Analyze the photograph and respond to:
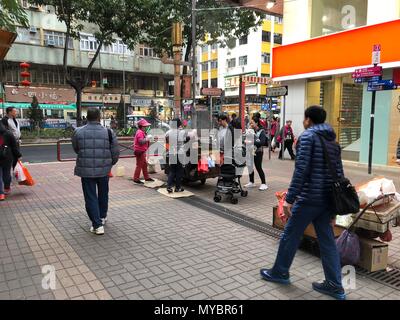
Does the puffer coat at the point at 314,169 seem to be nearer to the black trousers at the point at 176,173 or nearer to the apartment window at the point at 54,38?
the black trousers at the point at 176,173

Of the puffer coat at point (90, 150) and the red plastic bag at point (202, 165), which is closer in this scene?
the puffer coat at point (90, 150)

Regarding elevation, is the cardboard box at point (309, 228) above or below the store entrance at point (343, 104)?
below

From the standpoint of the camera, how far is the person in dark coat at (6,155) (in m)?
6.74

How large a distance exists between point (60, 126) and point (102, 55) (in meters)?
11.7

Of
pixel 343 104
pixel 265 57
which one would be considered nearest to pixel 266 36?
pixel 265 57

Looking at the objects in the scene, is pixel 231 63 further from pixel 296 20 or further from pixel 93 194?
pixel 93 194

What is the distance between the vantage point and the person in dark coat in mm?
6742

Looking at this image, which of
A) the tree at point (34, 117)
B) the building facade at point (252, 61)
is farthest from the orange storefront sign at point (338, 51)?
the building facade at point (252, 61)

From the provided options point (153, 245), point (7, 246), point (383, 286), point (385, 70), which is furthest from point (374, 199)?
point (385, 70)

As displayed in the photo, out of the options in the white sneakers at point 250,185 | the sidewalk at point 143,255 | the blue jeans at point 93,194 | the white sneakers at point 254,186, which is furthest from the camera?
the white sneakers at point 250,185

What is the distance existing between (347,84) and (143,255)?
1058 centimetres

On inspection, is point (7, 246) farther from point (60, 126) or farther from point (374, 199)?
point (60, 126)

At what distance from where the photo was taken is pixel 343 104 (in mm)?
12625
